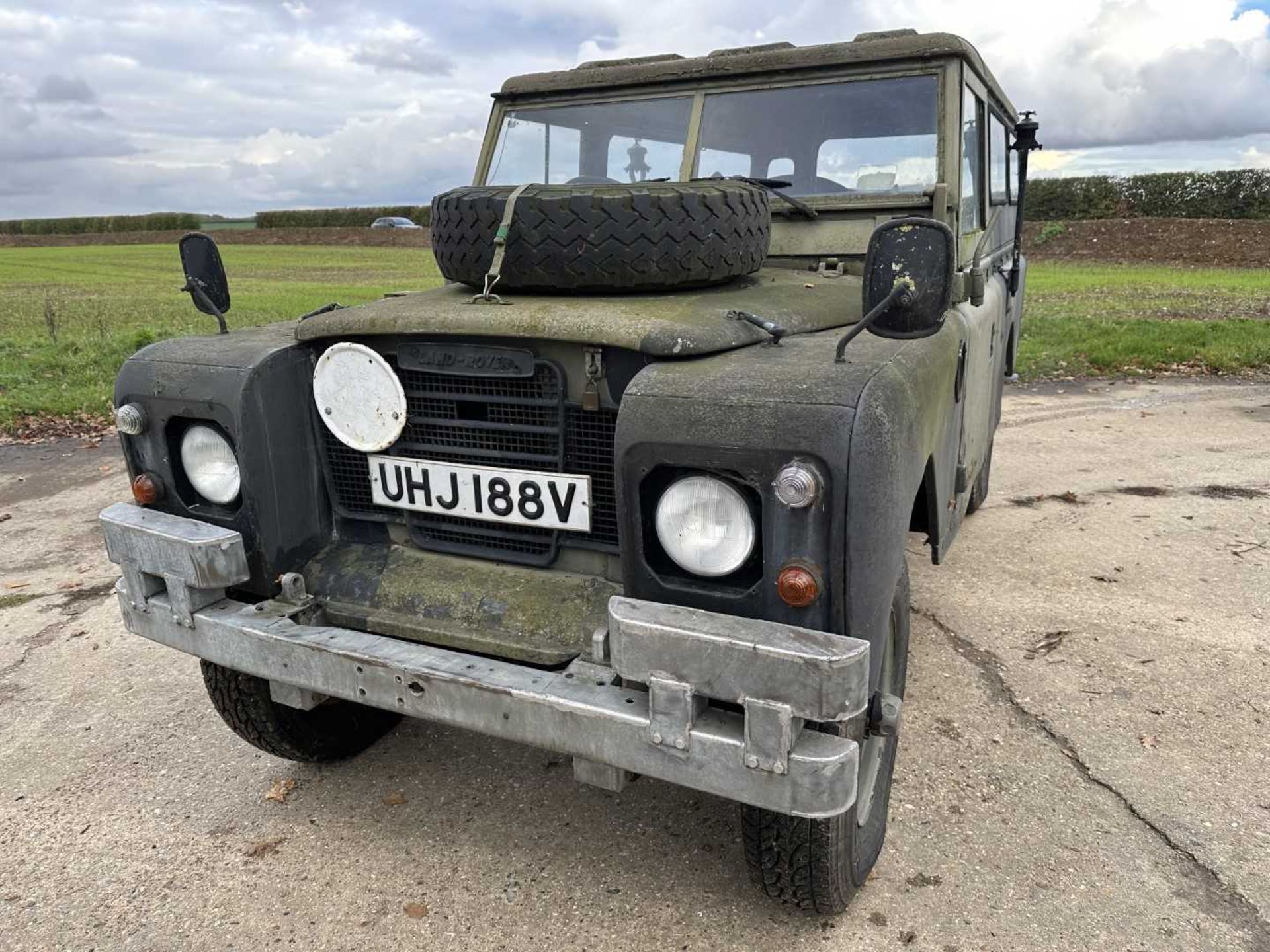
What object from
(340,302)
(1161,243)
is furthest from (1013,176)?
(1161,243)

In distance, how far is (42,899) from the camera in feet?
8.98

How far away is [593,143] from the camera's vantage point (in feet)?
13.9

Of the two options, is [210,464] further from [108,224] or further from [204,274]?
[108,224]

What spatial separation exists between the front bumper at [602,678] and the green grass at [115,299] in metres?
5.57

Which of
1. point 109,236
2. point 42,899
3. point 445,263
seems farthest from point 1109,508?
point 109,236

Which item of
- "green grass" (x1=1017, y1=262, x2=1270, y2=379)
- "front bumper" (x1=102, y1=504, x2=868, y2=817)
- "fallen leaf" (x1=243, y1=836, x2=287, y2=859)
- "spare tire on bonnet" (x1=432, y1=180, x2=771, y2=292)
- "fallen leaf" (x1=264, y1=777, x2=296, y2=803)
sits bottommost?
"green grass" (x1=1017, y1=262, x2=1270, y2=379)

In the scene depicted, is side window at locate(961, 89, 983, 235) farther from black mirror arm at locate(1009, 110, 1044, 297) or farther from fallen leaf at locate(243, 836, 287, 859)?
fallen leaf at locate(243, 836, 287, 859)

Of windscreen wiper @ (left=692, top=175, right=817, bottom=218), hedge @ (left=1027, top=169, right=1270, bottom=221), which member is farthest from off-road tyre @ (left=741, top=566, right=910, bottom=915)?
hedge @ (left=1027, top=169, right=1270, bottom=221)

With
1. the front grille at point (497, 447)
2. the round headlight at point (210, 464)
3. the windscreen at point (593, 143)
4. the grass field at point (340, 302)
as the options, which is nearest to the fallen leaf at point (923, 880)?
the front grille at point (497, 447)

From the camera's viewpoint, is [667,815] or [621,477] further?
[667,815]

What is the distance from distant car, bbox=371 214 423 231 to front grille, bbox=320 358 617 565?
152 ft

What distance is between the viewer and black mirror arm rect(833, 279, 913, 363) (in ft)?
7.20

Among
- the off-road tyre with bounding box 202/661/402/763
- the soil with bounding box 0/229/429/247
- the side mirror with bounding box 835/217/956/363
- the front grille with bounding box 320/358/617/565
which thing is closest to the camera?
the side mirror with bounding box 835/217/956/363

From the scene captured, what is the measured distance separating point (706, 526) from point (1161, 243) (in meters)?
34.0
